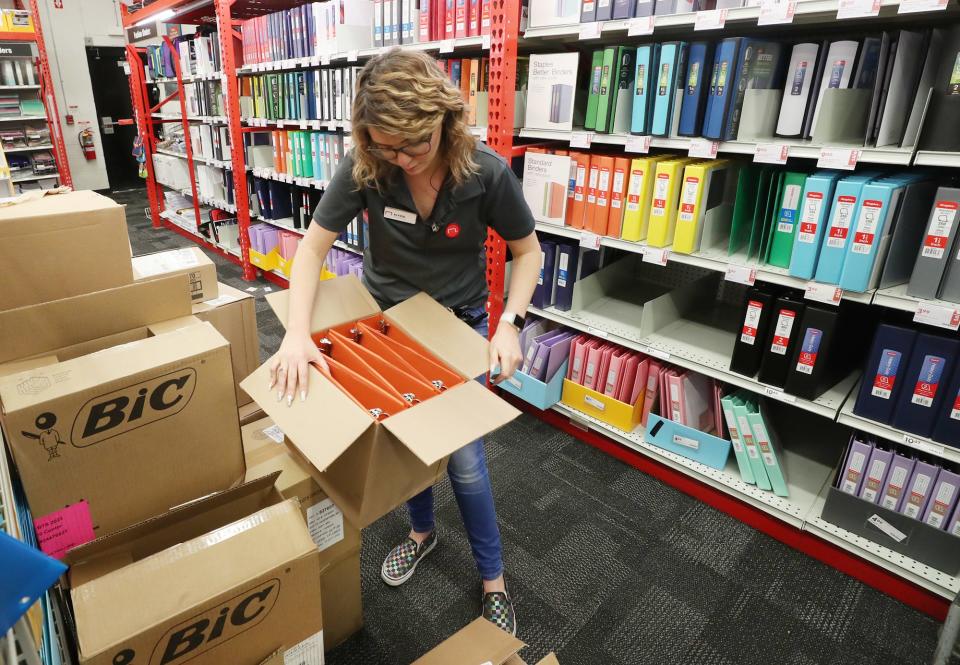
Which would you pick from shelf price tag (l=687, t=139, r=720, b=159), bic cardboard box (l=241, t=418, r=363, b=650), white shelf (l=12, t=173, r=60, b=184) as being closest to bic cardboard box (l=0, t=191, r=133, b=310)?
bic cardboard box (l=241, t=418, r=363, b=650)

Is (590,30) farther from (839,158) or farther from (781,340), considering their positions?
(781,340)

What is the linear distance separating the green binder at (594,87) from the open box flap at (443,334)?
3.69 ft

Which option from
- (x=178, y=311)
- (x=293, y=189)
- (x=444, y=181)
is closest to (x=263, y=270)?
(x=293, y=189)

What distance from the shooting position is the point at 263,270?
4340mm

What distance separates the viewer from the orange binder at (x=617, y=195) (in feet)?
6.59

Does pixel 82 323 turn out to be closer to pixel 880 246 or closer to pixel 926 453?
pixel 880 246

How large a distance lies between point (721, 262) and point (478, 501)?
1.13 metres

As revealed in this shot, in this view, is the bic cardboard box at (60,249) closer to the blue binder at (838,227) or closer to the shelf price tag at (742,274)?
the shelf price tag at (742,274)

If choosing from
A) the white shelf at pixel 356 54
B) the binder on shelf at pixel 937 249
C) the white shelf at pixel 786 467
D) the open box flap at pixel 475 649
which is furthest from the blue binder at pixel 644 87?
the open box flap at pixel 475 649

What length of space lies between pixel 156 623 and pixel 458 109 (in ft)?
3.54

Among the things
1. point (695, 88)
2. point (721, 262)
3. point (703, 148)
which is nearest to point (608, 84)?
point (695, 88)

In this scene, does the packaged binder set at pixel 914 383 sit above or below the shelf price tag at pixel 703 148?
below

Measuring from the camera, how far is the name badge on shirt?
1.35 m

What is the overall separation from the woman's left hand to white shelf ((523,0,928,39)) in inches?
45.7
